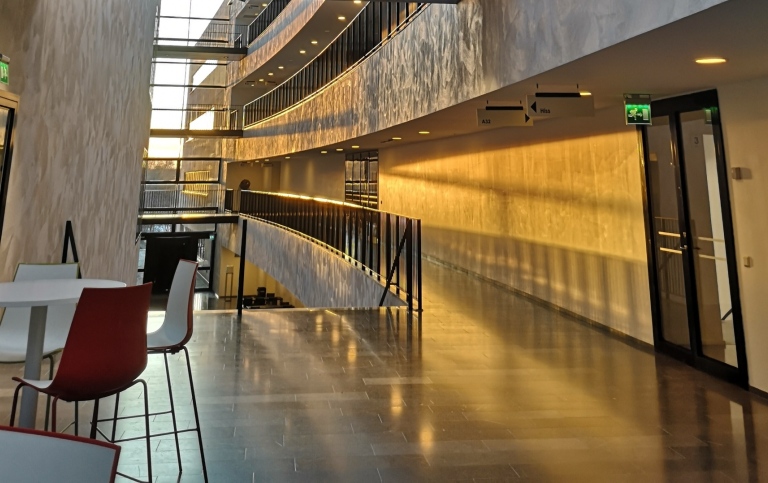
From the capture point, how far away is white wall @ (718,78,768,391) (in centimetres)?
410

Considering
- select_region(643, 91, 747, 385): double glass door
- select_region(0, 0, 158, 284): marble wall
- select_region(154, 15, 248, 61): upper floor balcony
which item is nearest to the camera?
select_region(0, 0, 158, 284): marble wall

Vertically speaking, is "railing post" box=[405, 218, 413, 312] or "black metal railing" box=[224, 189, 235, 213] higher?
"black metal railing" box=[224, 189, 235, 213]

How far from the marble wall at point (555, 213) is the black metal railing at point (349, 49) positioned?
2.73 meters

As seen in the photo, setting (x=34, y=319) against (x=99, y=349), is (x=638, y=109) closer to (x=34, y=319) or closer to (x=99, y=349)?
(x=99, y=349)

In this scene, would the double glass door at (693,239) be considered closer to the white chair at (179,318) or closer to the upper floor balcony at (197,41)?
the white chair at (179,318)

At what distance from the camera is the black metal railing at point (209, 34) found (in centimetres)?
2030

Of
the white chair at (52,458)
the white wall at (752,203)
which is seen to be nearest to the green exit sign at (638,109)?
the white wall at (752,203)

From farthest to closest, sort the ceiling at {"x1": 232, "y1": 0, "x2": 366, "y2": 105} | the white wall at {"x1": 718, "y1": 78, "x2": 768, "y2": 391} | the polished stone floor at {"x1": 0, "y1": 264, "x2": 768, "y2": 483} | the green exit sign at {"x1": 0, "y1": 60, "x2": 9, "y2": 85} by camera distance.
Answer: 1. the ceiling at {"x1": 232, "y1": 0, "x2": 366, "y2": 105}
2. the white wall at {"x1": 718, "y1": 78, "x2": 768, "y2": 391}
3. the green exit sign at {"x1": 0, "y1": 60, "x2": 9, "y2": 85}
4. the polished stone floor at {"x1": 0, "y1": 264, "x2": 768, "y2": 483}

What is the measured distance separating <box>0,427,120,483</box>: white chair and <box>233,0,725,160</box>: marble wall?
3486 millimetres

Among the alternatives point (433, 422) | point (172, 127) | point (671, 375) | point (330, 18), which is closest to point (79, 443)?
point (433, 422)

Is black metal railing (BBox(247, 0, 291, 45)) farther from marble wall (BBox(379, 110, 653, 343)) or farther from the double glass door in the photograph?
the double glass door

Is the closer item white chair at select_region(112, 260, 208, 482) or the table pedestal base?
the table pedestal base

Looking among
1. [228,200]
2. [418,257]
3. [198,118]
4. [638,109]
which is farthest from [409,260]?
[198,118]

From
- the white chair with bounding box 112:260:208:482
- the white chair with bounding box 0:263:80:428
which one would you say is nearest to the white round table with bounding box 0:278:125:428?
the white chair with bounding box 0:263:80:428
